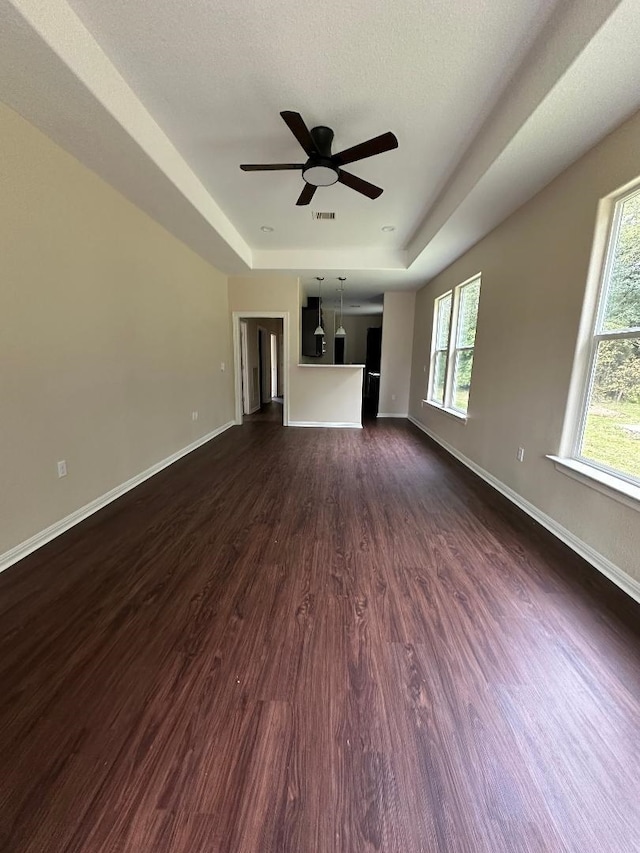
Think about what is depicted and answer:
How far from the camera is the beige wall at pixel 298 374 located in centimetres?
564

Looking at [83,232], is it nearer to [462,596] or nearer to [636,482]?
[462,596]

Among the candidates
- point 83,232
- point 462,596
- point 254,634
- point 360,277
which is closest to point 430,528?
point 462,596

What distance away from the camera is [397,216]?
151 inches

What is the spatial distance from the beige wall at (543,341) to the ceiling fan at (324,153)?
1.33 m

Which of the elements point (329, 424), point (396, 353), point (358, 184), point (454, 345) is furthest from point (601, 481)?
point (396, 353)

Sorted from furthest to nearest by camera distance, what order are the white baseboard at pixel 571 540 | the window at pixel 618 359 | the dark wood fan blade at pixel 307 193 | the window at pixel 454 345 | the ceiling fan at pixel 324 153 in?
the window at pixel 454 345 < the dark wood fan blade at pixel 307 193 < the ceiling fan at pixel 324 153 < the window at pixel 618 359 < the white baseboard at pixel 571 540

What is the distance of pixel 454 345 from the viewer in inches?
183

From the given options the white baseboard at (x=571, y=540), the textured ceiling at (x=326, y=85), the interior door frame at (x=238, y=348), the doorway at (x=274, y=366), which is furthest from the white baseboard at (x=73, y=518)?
the doorway at (x=274, y=366)

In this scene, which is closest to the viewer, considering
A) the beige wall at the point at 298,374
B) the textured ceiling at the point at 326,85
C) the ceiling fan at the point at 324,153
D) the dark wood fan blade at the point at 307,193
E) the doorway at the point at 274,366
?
the textured ceiling at the point at 326,85

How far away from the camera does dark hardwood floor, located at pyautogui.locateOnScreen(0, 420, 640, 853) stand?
0.89m

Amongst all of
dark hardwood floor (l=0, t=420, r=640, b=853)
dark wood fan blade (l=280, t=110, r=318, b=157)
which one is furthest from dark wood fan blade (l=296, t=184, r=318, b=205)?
dark hardwood floor (l=0, t=420, r=640, b=853)

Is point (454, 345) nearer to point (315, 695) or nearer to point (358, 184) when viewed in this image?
point (358, 184)

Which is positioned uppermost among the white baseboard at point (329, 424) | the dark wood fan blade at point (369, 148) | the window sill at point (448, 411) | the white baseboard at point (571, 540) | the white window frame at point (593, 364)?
the dark wood fan blade at point (369, 148)

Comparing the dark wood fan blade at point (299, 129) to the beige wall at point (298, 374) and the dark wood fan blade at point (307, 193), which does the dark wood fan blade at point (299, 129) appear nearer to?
the dark wood fan blade at point (307, 193)
